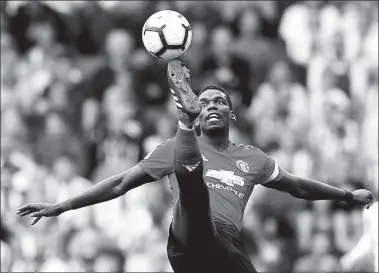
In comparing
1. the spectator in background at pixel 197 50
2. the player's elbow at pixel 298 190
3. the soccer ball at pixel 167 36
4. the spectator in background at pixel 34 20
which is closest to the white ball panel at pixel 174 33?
the soccer ball at pixel 167 36

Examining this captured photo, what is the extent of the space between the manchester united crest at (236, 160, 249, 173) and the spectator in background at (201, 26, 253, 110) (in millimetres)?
5418

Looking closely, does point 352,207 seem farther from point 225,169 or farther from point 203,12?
point 225,169

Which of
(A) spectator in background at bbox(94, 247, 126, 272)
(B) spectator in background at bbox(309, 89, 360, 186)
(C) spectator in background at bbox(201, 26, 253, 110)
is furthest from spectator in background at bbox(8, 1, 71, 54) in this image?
(B) spectator in background at bbox(309, 89, 360, 186)

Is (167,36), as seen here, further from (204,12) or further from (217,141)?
(204,12)

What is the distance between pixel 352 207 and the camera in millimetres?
11492

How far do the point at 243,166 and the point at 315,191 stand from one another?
593 millimetres

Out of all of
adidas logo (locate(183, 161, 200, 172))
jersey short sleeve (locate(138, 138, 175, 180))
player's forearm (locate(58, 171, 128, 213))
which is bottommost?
player's forearm (locate(58, 171, 128, 213))

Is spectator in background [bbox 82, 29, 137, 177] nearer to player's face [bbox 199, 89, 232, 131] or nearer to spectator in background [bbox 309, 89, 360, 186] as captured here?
spectator in background [bbox 309, 89, 360, 186]

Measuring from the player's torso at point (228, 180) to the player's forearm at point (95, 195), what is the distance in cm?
38

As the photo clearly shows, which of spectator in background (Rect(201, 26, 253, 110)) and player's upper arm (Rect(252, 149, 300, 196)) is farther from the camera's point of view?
spectator in background (Rect(201, 26, 253, 110))

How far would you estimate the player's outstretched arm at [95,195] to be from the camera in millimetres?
5941

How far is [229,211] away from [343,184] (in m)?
5.53

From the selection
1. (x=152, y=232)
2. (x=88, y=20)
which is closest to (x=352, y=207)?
(x=152, y=232)

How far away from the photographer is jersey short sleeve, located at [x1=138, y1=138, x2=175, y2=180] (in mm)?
6059
